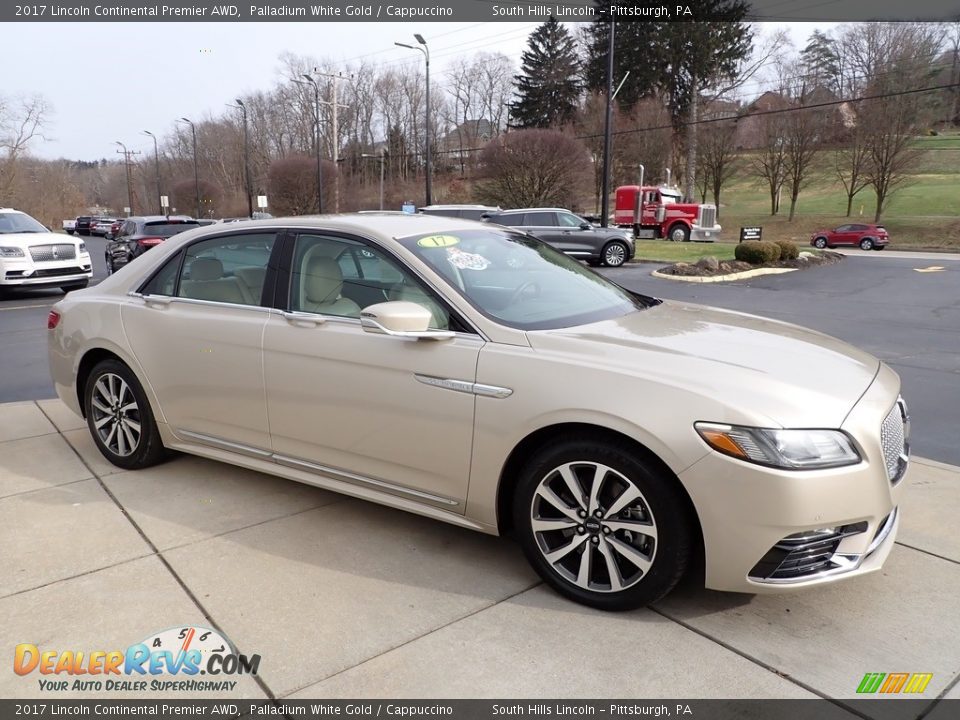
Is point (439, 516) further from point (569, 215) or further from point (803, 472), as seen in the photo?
point (569, 215)

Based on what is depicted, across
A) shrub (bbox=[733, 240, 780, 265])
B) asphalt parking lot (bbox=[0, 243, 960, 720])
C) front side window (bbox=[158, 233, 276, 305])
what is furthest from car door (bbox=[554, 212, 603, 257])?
front side window (bbox=[158, 233, 276, 305])

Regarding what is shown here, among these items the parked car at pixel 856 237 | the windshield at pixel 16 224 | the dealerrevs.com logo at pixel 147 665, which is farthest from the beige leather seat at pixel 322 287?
the parked car at pixel 856 237

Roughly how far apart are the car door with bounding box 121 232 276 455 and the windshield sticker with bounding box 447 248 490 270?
1.05 meters

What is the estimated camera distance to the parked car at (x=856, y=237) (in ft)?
104

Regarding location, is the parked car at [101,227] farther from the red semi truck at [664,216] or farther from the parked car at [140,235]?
the red semi truck at [664,216]

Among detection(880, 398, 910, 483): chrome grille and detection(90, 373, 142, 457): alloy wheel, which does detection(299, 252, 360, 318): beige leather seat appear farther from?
detection(880, 398, 910, 483): chrome grille

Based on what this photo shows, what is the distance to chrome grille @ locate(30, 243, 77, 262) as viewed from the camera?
46.4ft

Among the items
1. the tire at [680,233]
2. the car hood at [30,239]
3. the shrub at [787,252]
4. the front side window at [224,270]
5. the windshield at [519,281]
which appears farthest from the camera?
the tire at [680,233]

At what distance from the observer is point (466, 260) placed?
356 cm

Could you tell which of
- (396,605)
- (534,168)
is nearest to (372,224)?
(396,605)

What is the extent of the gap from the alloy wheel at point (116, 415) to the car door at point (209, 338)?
307mm

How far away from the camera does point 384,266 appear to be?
11.4ft

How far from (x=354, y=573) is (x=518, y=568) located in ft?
2.48
